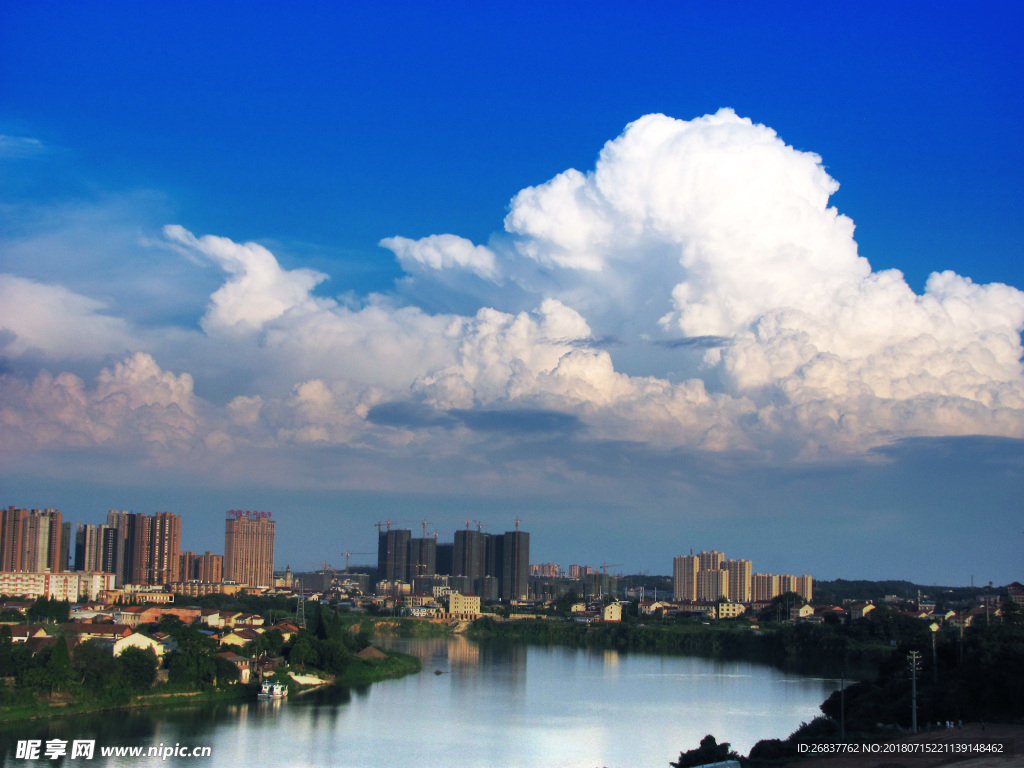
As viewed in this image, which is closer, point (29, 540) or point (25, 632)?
point (25, 632)

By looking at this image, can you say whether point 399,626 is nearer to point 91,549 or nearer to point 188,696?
point 91,549

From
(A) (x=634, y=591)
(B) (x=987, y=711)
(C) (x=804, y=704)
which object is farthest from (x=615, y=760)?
(A) (x=634, y=591)

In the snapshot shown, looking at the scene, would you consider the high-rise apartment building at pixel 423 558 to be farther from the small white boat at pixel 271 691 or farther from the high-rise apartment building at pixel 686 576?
the small white boat at pixel 271 691

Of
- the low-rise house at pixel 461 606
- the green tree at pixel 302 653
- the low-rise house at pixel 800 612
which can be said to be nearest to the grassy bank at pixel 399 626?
the low-rise house at pixel 461 606

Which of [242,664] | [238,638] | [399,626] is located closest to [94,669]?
[242,664]

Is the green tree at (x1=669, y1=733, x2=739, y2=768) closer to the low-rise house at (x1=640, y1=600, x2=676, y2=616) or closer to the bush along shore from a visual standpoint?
the bush along shore
